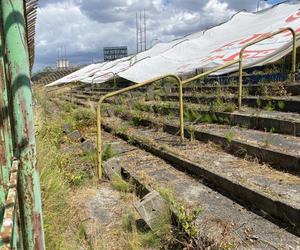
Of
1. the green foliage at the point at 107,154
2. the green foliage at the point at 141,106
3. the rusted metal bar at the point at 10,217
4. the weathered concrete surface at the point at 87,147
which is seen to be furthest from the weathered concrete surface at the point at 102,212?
the green foliage at the point at 141,106

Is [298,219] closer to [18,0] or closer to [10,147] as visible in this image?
[10,147]

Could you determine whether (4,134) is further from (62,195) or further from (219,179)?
(219,179)

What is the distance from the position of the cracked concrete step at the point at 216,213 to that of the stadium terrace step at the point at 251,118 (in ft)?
4.99

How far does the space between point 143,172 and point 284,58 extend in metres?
4.51

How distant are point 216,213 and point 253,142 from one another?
63.3 inches

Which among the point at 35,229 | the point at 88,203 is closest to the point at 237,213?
the point at 88,203

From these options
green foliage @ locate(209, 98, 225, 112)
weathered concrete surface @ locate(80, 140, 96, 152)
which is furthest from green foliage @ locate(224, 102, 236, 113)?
weathered concrete surface @ locate(80, 140, 96, 152)

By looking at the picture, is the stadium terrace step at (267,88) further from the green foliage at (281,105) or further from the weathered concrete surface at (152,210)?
the weathered concrete surface at (152,210)

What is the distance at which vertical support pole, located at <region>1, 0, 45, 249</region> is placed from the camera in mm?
1340

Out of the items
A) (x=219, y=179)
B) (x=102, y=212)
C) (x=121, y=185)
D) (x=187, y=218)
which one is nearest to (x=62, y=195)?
(x=102, y=212)

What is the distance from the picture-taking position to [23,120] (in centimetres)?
140

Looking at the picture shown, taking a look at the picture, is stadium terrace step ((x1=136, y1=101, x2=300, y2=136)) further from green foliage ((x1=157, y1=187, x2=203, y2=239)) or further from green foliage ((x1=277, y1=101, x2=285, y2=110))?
green foliage ((x1=157, y1=187, x2=203, y2=239))

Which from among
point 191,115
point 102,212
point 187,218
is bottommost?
point 102,212

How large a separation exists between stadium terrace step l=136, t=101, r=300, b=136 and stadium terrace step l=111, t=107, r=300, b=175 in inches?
5.3
